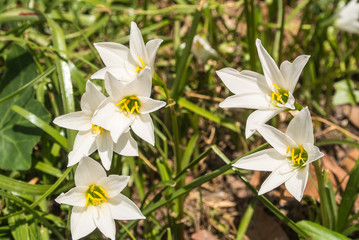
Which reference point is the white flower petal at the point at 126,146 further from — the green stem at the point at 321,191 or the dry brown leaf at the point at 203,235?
the dry brown leaf at the point at 203,235

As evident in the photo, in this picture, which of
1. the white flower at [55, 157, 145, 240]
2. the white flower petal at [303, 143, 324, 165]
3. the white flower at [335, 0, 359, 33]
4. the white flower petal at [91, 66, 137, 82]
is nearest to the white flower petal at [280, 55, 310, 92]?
the white flower petal at [303, 143, 324, 165]

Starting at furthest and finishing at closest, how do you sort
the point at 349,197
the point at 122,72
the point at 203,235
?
the point at 203,235, the point at 349,197, the point at 122,72

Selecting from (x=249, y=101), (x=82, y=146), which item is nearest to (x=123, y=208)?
(x=82, y=146)

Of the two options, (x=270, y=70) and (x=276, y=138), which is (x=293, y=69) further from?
(x=276, y=138)

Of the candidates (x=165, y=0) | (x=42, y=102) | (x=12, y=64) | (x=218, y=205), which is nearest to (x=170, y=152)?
(x=218, y=205)

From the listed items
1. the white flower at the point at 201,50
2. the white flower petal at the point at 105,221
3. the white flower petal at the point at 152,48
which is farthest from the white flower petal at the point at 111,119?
the white flower at the point at 201,50

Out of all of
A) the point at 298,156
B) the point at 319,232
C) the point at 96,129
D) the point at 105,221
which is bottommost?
the point at 319,232

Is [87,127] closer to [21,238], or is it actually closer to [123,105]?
[123,105]
